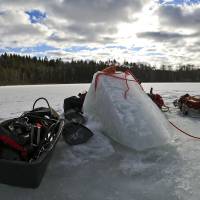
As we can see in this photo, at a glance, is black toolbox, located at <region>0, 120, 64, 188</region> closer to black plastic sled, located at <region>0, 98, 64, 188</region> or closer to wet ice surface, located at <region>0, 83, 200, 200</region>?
black plastic sled, located at <region>0, 98, 64, 188</region>

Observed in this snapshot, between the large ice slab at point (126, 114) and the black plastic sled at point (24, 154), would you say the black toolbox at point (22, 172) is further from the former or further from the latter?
the large ice slab at point (126, 114)

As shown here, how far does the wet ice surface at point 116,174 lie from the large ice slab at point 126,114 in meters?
0.16

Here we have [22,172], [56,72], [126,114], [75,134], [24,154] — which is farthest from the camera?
[56,72]

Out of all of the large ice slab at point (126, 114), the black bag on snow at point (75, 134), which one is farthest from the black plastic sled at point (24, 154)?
the large ice slab at point (126, 114)

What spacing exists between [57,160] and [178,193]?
5.74 feet

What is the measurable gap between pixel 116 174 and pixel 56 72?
78079 mm

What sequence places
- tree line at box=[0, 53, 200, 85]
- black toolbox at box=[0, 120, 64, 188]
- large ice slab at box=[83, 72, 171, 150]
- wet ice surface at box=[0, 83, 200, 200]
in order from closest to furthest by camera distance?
black toolbox at box=[0, 120, 64, 188] < wet ice surface at box=[0, 83, 200, 200] < large ice slab at box=[83, 72, 171, 150] < tree line at box=[0, 53, 200, 85]

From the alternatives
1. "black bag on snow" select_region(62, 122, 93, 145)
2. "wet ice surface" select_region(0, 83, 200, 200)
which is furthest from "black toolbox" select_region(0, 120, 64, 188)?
"black bag on snow" select_region(62, 122, 93, 145)

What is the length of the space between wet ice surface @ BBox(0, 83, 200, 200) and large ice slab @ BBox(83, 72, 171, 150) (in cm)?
16

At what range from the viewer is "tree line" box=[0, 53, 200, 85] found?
242 feet

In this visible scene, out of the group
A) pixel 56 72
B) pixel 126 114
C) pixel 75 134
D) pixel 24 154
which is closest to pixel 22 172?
pixel 24 154

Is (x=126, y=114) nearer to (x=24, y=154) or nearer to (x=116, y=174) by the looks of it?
(x=116, y=174)

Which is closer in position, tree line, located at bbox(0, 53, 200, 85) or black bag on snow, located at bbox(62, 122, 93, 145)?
black bag on snow, located at bbox(62, 122, 93, 145)

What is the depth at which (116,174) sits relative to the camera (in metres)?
3.59
